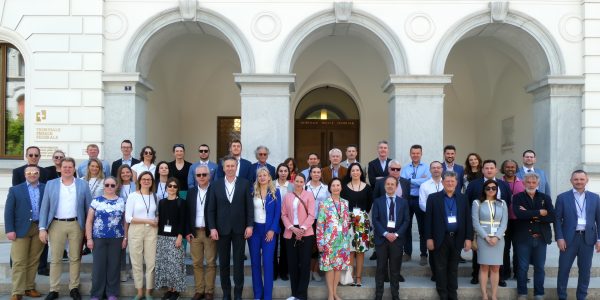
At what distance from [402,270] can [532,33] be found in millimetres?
5523

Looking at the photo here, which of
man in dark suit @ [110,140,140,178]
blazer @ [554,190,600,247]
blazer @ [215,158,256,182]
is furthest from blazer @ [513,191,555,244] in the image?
man in dark suit @ [110,140,140,178]

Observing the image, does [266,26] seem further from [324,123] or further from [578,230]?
[578,230]

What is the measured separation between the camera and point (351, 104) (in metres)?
14.5

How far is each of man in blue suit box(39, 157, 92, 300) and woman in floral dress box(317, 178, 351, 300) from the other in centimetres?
302

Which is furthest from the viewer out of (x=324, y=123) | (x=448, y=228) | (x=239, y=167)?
(x=324, y=123)

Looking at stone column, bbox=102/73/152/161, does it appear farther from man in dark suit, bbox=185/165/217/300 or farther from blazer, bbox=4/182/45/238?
man in dark suit, bbox=185/165/217/300

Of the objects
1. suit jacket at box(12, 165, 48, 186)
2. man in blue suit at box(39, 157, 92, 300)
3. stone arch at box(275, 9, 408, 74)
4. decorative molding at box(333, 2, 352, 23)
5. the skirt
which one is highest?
decorative molding at box(333, 2, 352, 23)

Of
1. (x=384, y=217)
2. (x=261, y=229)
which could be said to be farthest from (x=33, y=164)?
(x=384, y=217)

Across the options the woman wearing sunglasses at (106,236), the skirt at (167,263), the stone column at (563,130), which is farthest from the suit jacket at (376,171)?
the stone column at (563,130)

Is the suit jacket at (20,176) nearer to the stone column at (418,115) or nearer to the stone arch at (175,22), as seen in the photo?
the stone arch at (175,22)

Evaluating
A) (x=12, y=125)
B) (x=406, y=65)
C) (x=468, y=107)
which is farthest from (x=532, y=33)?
(x=12, y=125)

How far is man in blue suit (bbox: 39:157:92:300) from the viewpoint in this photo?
6477mm

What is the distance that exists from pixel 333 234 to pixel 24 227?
12.9 ft

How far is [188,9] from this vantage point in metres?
9.79
